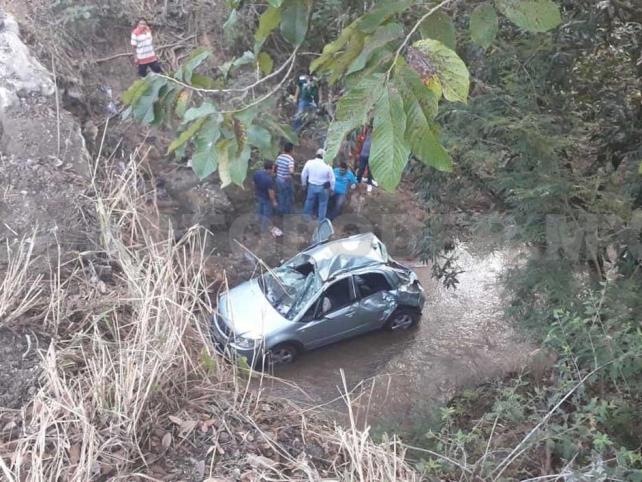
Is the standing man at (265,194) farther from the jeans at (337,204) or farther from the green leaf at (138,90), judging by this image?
the green leaf at (138,90)

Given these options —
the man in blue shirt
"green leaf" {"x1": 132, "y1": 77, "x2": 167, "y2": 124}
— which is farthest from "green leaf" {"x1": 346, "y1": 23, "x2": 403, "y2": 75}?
the man in blue shirt

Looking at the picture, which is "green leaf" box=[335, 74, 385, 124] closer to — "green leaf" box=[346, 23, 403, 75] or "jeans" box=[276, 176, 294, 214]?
"green leaf" box=[346, 23, 403, 75]

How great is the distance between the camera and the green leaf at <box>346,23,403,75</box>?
2.44 meters

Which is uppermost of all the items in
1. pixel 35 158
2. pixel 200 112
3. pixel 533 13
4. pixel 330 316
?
pixel 533 13

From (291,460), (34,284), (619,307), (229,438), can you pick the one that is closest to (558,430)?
(619,307)

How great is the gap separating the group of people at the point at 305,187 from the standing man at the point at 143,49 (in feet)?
9.23

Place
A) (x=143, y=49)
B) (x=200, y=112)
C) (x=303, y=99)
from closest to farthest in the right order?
1. (x=200, y=112)
2. (x=303, y=99)
3. (x=143, y=49)

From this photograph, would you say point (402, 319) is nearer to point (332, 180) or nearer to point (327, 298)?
point (327, 298)

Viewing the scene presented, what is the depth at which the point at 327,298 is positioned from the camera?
25.5ft

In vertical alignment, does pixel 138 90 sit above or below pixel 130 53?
above

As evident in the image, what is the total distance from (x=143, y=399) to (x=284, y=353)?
4.57m

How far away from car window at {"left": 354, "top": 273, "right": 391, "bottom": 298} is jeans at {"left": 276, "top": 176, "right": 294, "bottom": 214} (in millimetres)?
2661

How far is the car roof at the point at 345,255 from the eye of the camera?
793 centimetres

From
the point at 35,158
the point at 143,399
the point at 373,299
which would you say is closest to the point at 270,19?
the point at 143,399
